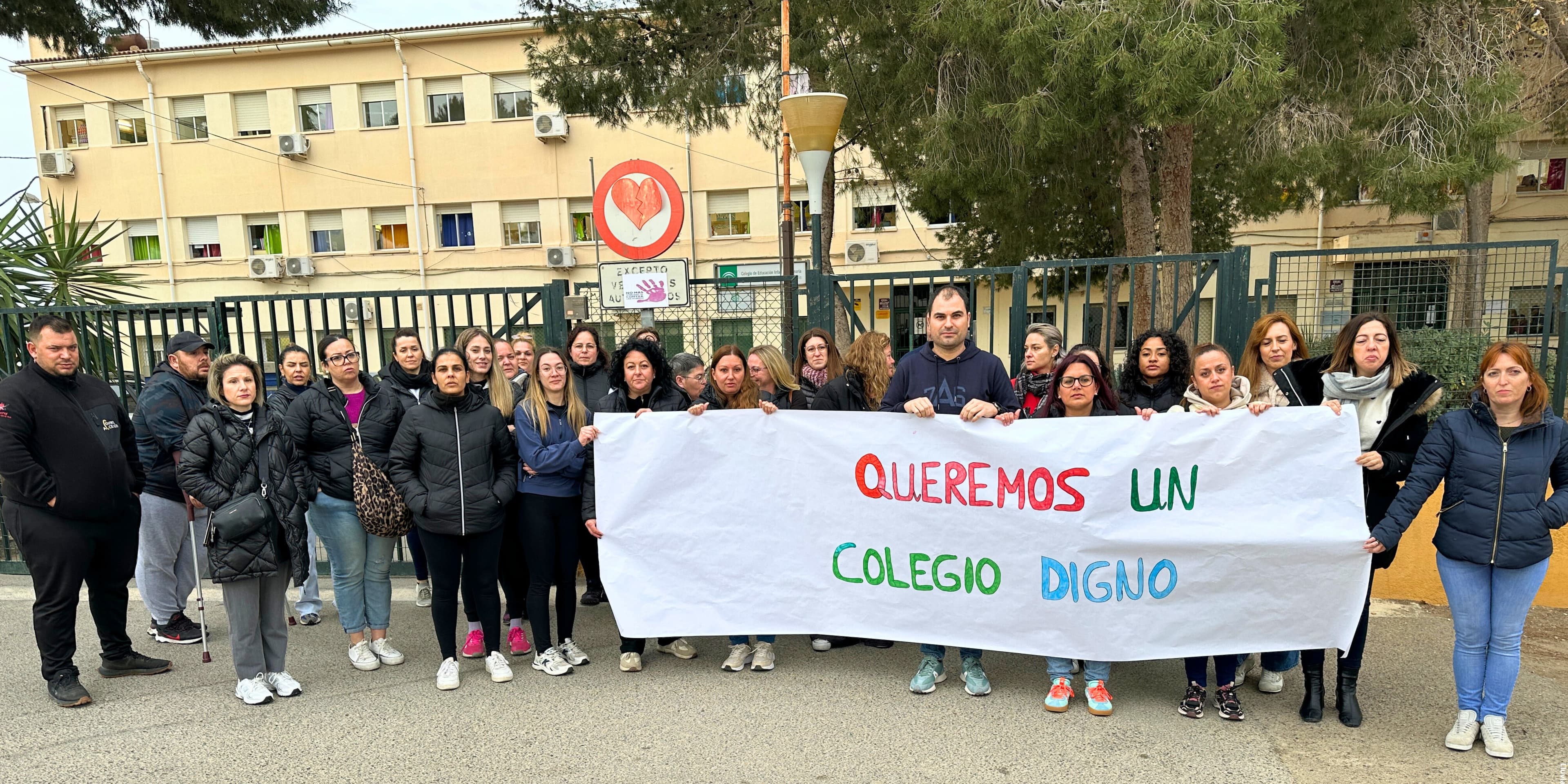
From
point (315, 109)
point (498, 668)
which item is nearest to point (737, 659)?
point (498, 668)

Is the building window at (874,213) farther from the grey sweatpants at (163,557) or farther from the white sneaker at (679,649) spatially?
the grey sweatpants at (163,557)

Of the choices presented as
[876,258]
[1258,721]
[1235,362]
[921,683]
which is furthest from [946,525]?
[876,258]

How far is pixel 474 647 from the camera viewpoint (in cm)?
454

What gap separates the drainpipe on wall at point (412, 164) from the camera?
2444 centimetres

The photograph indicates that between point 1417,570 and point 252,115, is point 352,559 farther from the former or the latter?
point 252,115

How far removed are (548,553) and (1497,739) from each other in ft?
13.3

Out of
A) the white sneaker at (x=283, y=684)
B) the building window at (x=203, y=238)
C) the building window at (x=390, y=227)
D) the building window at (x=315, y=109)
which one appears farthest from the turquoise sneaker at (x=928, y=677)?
the building window at (x=203, y=238)

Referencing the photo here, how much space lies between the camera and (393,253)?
25.6 m

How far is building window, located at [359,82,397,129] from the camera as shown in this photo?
983 inches

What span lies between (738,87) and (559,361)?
8.59 m

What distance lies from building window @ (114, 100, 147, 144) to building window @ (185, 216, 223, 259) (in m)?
2.83

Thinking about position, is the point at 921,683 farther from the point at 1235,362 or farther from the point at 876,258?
the point at 876,258

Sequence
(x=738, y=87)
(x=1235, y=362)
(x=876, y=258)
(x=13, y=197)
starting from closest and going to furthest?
(x=1235, y=362)
(x=13, y=197)
(x=738, y=87)
(x=876, y=258)

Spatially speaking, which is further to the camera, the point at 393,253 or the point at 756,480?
the point at 393,253
